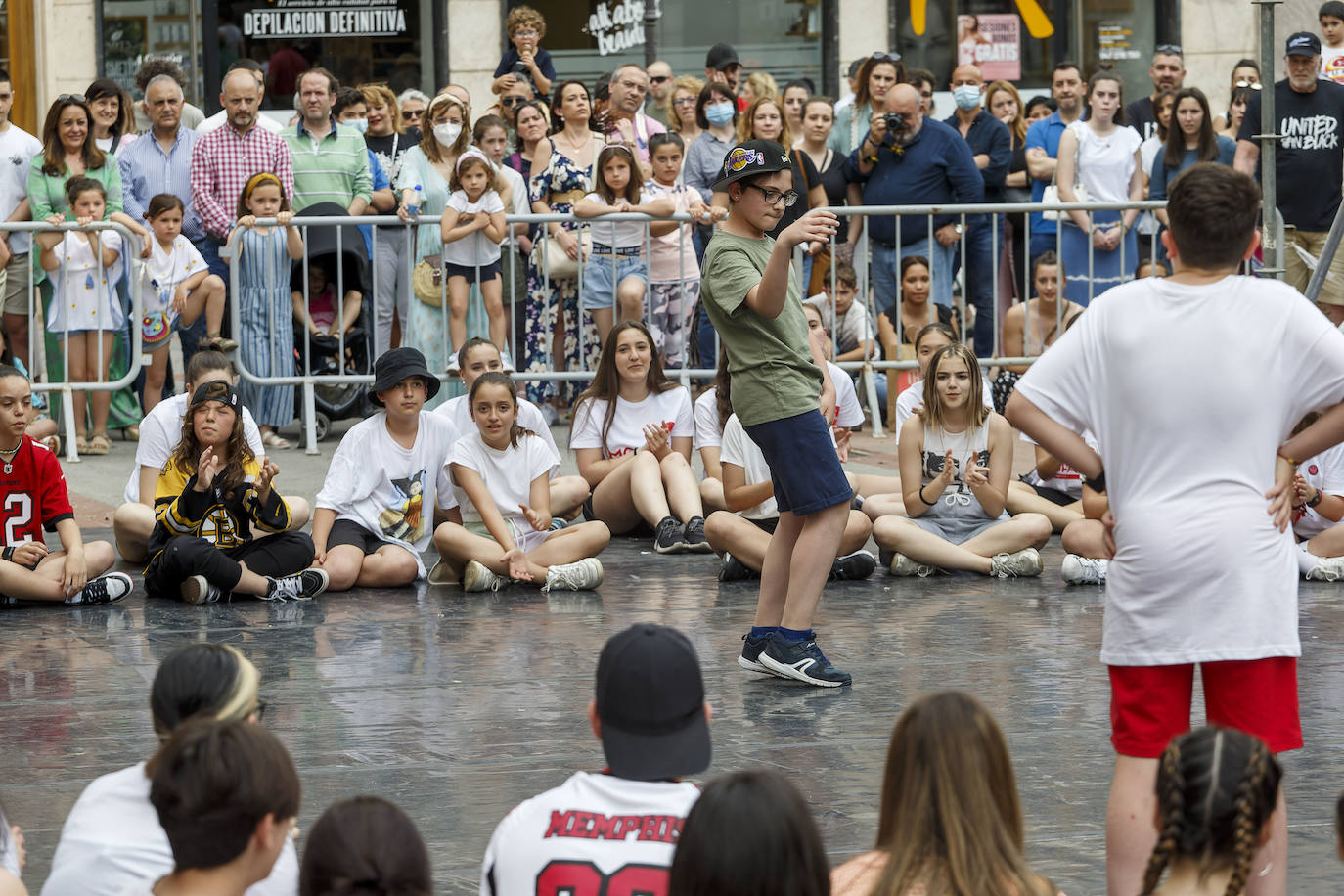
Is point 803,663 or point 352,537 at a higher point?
point 352,537

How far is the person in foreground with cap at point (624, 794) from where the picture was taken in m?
3.07

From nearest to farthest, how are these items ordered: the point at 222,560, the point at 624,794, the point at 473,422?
the point at 624,794
the point at 222,560
the point at 473,422

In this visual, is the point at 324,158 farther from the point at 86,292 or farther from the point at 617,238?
the point at 617,238

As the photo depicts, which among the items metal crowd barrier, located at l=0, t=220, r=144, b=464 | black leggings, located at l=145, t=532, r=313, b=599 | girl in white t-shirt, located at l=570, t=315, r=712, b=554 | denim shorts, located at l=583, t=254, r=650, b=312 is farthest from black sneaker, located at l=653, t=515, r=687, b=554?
metal crowd barrier, located at l=0, t=220, r=144, b=464

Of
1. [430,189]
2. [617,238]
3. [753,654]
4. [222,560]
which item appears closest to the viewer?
[753,654]

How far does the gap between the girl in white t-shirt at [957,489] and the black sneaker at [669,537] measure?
1142 mm

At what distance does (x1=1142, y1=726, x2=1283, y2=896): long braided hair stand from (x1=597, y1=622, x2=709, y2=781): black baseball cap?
0.76 meters

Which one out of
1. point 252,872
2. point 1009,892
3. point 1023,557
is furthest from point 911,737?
point 1023,557

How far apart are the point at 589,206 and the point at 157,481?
12.5ft

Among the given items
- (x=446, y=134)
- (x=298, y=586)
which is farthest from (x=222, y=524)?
(x=446, y=134)

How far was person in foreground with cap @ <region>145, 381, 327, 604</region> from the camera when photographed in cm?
827

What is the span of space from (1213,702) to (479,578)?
4.99 meters

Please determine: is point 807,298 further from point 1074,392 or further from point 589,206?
point 1074,392

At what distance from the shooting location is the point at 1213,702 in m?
4.04
